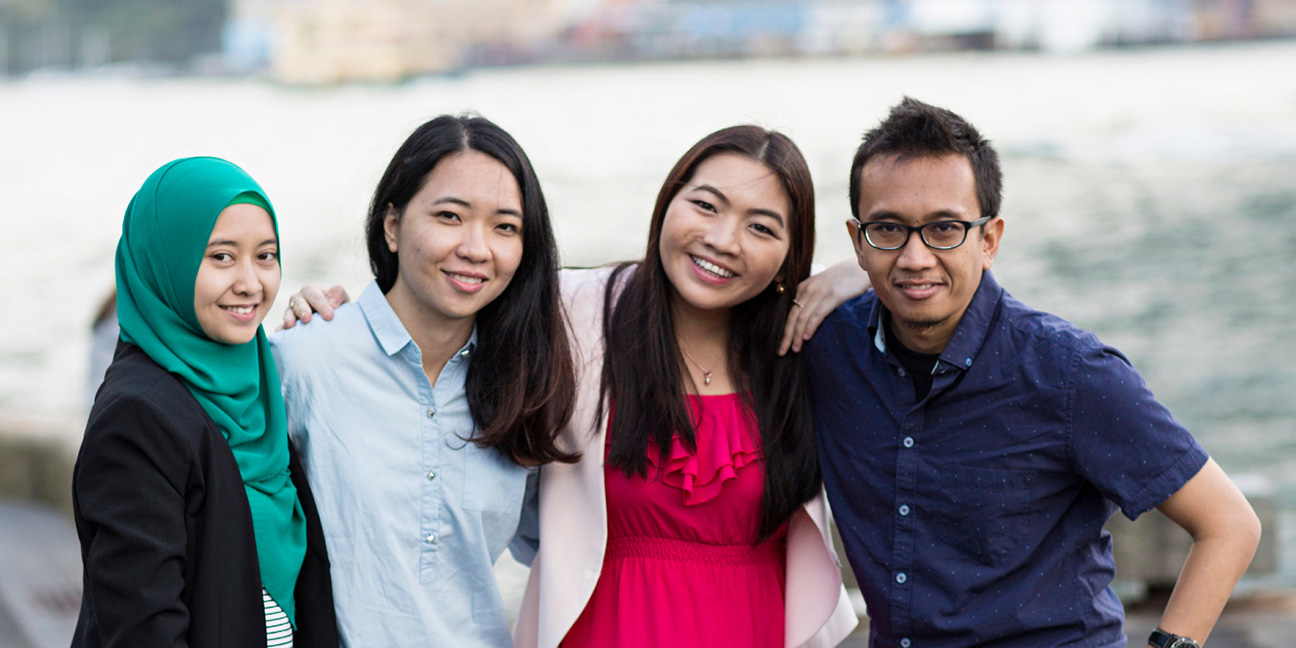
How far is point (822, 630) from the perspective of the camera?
2.54 metres

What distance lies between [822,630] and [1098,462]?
2.66ft

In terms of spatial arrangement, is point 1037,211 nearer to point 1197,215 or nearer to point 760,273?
point 1197,215

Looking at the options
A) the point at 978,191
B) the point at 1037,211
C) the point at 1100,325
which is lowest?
the point at 1100,325

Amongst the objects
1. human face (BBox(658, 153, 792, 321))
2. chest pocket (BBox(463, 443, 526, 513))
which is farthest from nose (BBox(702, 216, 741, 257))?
chest pocket (BBox(463, 443, 526, 513))

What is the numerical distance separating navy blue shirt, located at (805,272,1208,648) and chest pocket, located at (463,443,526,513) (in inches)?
28.9

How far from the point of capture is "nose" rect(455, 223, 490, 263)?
2.17 metres

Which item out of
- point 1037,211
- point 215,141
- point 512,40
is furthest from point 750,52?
point 215,141

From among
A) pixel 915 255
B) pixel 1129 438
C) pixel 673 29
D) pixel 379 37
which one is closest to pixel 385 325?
pixel 915 255

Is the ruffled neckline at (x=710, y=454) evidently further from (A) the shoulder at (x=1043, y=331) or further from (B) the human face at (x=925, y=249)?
(A) the shoulder at (x=1043, y=331)

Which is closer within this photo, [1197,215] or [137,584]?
[137,584]

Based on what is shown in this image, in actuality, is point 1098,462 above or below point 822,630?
above

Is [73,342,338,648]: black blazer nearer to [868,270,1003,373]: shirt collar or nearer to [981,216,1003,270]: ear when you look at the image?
[868,270,1003,373]: shirt collar

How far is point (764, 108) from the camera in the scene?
22.0 m

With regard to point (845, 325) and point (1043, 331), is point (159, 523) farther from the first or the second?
point (1043, 331)
